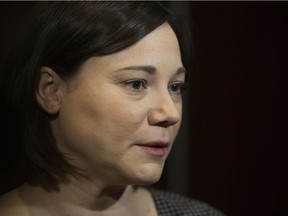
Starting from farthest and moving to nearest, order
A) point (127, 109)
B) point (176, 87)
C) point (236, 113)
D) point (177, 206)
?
point (236, 113)
point (177, 206)
point (176, 87)
point (127, 109)

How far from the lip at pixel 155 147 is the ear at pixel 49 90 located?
240mm

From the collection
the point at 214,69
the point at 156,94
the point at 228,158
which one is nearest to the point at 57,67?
the point at 156,94

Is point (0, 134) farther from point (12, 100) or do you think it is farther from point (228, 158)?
point (228, 158)

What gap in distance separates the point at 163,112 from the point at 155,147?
9 cm

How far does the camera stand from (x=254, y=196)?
5.23 feet

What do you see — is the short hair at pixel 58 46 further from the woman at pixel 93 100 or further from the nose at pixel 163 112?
the nose at pixel 163 112

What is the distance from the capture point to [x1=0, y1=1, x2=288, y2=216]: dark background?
5.00ft

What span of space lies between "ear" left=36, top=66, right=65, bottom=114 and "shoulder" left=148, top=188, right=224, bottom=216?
455 mm


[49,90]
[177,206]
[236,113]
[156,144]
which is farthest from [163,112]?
[236,113]

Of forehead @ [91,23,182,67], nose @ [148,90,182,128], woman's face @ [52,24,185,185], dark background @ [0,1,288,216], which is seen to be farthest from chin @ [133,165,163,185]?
dark background @ [0,1,288,216]

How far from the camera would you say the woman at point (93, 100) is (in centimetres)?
100

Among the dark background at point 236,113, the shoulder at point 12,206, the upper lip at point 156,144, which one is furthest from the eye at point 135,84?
the dark background at point 236,113

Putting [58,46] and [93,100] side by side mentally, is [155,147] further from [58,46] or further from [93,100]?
[58,46]

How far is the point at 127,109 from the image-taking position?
990 millimetres
